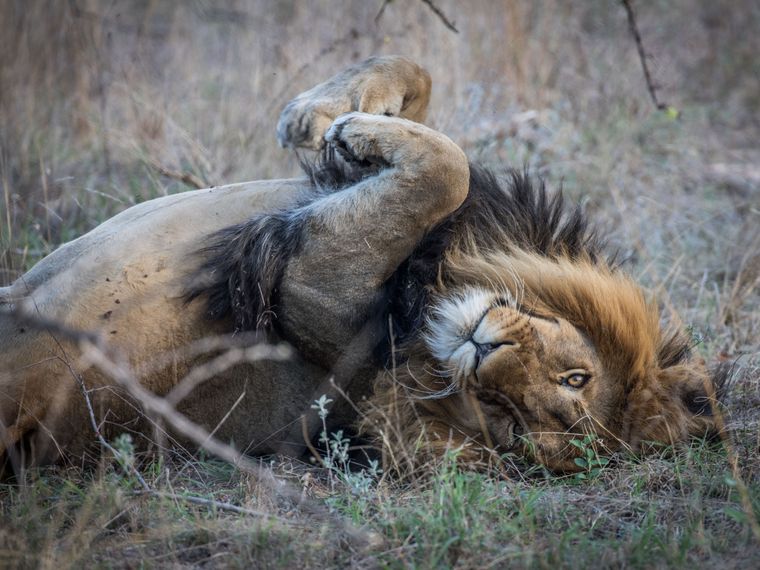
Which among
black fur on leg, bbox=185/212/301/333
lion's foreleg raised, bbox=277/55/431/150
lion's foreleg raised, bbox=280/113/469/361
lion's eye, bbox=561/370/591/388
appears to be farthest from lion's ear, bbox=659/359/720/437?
lion's foreleg raised, bbox=277/55/431/150

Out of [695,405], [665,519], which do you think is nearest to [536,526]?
[665,519]

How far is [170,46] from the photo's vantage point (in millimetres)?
6613

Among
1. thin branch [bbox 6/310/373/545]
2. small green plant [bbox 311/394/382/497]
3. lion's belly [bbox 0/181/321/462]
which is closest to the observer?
thin branch [bbox 6/310/373/545]

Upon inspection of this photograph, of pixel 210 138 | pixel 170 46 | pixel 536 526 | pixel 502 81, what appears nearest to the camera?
pixel 536 526

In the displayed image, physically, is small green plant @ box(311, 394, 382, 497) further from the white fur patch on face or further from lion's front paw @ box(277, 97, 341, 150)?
lion's front paw @ box(277, 97, 341, 150)

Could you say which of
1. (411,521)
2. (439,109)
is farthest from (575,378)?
(439,109)

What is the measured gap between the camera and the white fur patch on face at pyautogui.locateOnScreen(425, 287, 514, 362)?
2.61m

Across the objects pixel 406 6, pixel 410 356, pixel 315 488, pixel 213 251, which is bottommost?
pixel 315 488

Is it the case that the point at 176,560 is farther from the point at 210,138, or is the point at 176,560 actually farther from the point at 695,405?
the point at 210,138

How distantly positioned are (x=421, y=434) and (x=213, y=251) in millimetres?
872

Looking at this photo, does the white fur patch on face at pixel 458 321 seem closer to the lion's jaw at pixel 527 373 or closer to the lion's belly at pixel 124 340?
the lion's jaw at pixel 527 373

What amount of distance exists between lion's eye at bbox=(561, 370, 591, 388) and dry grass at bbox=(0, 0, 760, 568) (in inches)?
10.9

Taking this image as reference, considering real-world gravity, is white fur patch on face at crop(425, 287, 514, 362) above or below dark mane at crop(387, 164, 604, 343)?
below

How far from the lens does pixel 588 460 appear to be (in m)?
2.57
